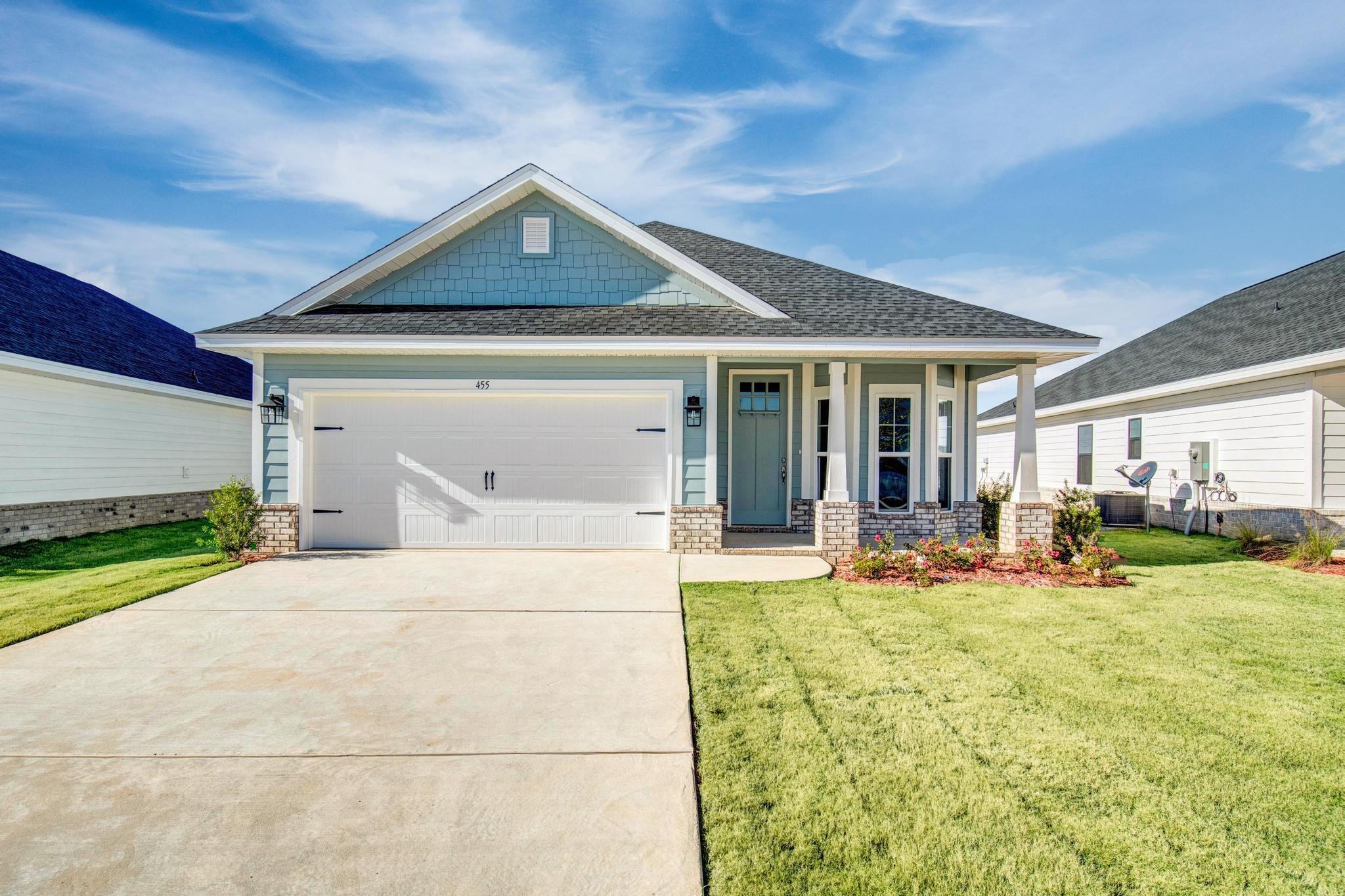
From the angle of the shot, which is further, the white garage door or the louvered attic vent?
the louvered attic vent

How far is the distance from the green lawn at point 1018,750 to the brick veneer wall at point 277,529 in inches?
261

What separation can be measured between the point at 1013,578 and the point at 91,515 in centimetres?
1585

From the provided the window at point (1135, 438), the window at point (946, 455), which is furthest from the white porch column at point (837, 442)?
the window at point (1135, 438)

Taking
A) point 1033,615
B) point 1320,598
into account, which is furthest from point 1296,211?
point 1033,615

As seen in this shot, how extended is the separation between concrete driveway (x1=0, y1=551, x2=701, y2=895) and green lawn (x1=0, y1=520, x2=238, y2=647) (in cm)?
43

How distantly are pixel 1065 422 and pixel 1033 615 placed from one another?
14.9m

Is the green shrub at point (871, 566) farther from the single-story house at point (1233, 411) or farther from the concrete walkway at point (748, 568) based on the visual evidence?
the single-story house at point (1233, 411)

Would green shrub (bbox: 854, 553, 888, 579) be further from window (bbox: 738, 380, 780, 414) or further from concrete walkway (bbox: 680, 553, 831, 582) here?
window (bbox: 738, 380, 780, 414)

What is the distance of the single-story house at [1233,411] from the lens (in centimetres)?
1021

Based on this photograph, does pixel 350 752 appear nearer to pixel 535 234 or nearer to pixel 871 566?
pixel 871 566

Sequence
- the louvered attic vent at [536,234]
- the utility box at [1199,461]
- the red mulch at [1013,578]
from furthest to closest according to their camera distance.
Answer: the utility box at [1199,461], the louvered attic vent at [536,234], the red mulch at [1013,578]

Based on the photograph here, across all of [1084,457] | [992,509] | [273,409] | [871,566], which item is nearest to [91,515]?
[273,409]

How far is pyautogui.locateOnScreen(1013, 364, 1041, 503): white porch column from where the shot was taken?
895 centimetres

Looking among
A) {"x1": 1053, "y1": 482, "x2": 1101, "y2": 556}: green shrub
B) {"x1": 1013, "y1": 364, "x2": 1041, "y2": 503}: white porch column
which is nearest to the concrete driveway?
{"x1": 1013, "y1": 364, "x2": 1041, "y2": 503}: white porch column
